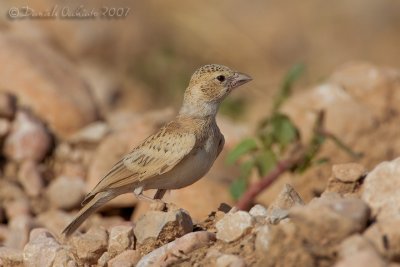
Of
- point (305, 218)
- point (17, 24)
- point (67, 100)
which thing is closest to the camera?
point (305, 218)

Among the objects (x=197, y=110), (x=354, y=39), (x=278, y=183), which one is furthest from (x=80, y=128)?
(x=354, y=39)

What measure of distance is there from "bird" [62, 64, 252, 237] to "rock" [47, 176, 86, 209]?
239 centimetres

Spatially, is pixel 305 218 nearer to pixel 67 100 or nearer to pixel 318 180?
pixel 318 180

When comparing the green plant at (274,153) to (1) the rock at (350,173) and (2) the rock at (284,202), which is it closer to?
(1) the rock at (350,173)

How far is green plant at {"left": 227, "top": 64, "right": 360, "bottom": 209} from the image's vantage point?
8633mm

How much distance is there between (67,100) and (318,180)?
9.97ft

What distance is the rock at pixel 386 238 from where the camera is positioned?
4.62 metres

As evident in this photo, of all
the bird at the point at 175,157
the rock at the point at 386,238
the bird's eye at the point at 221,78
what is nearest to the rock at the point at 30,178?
the bird at the point at 175,157

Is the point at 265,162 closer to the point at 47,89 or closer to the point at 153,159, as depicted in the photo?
the point at 153,159

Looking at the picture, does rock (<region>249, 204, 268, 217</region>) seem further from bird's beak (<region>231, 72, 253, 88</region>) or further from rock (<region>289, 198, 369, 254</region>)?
bird's beak (<region>231, 72, 253, 88</region>)

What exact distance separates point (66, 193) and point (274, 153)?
7.16 feet

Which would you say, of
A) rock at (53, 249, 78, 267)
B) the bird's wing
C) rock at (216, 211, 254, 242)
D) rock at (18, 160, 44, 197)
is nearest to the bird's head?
the bird's wing

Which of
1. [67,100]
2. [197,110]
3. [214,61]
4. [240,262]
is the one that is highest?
[214,61]

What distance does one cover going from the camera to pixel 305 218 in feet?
15.2
